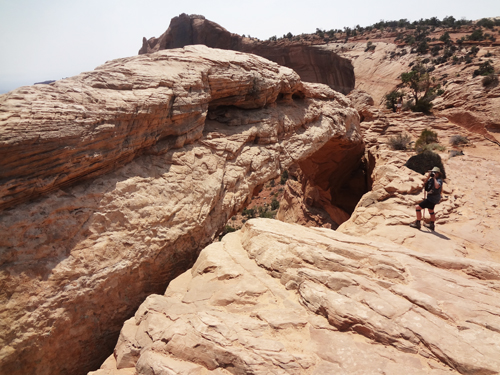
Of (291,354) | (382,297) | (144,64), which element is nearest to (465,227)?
(382,297)

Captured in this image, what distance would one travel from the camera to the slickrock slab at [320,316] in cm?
319

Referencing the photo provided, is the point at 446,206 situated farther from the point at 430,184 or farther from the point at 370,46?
the point at 370,46

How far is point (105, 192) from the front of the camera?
17.8 feet

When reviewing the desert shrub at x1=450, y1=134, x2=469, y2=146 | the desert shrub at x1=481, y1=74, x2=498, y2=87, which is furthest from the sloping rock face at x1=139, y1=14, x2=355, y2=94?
the desert shrub at x1=450, y1=134, x2=469, y2=146

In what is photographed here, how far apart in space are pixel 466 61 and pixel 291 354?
36092 millimetres

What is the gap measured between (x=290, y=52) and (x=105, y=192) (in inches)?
1535

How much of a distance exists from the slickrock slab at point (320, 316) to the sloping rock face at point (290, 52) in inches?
1485

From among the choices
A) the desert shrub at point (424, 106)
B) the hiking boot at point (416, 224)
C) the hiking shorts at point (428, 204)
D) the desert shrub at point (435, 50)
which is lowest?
the hiking boot at point (416, 224)

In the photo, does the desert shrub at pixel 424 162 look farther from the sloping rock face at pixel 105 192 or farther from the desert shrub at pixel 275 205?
the desert shrub at pixel 275 205

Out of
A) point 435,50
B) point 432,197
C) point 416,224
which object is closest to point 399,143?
point 432,197

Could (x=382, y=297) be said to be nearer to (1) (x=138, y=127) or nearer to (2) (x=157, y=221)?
(2) (x=157, y=221)

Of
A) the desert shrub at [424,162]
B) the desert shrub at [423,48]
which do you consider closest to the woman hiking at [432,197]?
the desert shrub at [424,162]

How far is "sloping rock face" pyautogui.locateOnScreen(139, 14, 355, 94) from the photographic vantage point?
125 feet

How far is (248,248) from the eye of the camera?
5645mm
